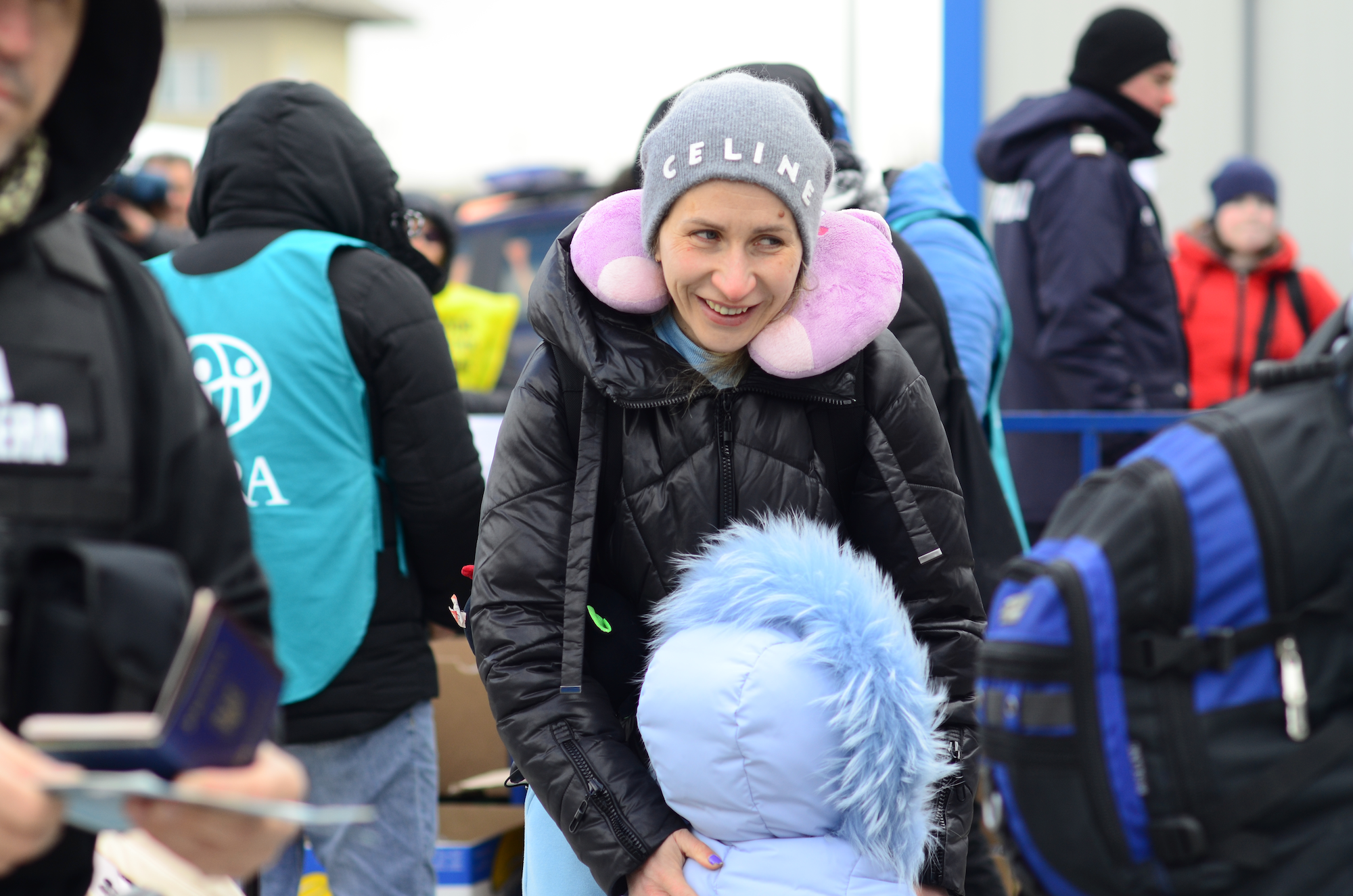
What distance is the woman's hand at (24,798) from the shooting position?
44.2 inches

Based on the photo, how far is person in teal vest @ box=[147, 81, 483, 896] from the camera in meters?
2.88

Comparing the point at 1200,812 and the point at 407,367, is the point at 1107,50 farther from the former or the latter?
the point at 1200,812

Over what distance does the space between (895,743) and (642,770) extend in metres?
0.42

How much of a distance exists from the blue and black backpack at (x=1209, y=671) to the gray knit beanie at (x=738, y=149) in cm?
88

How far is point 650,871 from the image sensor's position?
6.77 ft

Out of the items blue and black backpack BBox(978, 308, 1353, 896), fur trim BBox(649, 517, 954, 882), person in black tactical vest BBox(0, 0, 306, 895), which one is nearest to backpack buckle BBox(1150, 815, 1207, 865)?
blue and black backpack BBox(978, 308, 1353, 896)

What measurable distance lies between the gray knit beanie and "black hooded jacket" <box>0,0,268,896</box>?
2.94ft

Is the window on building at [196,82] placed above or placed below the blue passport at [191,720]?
above

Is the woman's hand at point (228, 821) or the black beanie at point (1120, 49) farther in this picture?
the black beanie at point (1120, 49)

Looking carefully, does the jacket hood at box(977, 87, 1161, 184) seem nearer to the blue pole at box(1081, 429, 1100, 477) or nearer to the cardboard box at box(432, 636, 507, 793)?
the blue pole at box(1081, 429, 1100, 477)

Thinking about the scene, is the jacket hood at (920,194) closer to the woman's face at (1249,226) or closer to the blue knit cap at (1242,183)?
the woman's face at (1249,226)

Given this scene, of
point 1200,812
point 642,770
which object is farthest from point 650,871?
point 1200,812

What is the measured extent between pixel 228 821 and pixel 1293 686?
3.41 feet

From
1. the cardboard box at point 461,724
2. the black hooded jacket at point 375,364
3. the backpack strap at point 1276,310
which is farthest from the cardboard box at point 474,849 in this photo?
the backpack strap at point 1276,310
